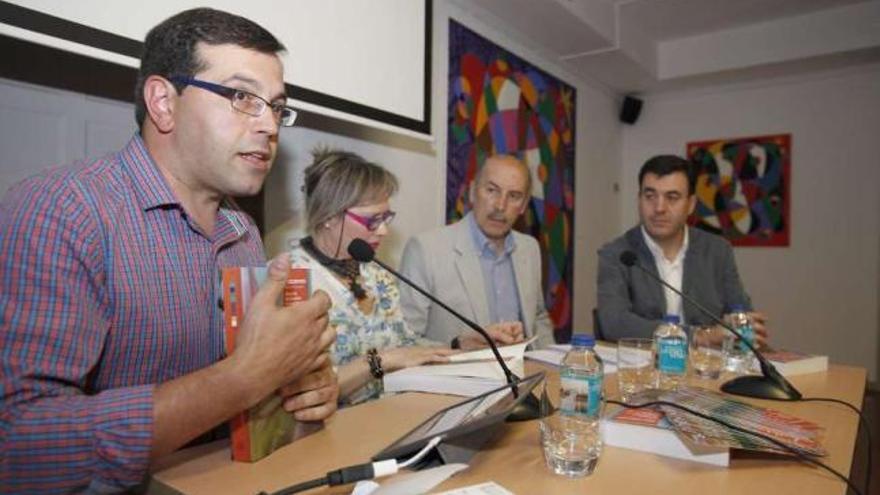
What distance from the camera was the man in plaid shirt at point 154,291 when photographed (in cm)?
74

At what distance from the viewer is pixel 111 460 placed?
75 cm

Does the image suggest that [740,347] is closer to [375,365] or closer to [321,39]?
[375,365]

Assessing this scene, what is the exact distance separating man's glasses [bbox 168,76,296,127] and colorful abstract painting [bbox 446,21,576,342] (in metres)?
1.84

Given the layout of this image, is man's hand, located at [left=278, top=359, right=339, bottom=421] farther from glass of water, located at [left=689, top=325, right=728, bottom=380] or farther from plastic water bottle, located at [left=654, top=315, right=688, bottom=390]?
glass of water, located at [left=689, top=325, right=728, bottom=380]

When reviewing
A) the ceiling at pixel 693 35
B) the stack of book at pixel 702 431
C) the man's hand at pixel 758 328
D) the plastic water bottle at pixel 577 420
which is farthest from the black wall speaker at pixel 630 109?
the stack of book at pixel 702 431

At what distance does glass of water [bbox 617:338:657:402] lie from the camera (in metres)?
1.48

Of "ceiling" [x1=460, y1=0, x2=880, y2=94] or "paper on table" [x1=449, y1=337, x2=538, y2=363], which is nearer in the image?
"paper on table" [x1=449, y1=337, x2=538, y2=363]

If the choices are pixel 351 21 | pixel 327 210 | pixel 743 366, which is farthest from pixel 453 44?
pixel 743 366

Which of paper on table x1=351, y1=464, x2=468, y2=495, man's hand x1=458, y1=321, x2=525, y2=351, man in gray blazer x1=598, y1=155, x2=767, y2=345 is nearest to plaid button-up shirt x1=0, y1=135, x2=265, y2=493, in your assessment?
paper on table x1=351, y1=464, x2=468, y2=495

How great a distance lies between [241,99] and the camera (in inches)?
43.2

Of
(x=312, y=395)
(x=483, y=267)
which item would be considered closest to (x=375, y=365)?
(x=312, y=395)

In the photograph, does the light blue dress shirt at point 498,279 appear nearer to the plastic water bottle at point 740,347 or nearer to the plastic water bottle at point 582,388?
the plastic water bottle at point 740,347

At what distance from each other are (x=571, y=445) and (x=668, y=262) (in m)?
1.94

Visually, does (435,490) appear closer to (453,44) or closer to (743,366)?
(743,366)
